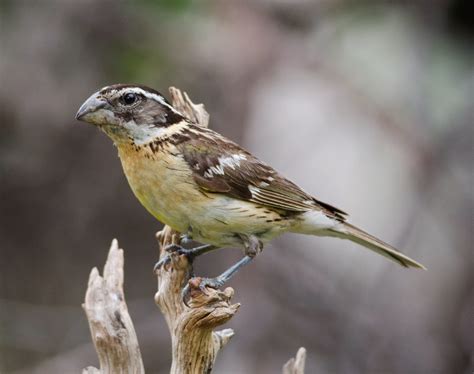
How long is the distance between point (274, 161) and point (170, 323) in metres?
5.33

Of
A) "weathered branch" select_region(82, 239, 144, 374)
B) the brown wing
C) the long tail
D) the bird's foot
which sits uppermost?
the brown wing

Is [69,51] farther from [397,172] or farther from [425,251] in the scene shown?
[425,251]

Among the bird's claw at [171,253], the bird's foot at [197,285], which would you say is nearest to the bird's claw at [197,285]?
the bird's foot at [197,285]

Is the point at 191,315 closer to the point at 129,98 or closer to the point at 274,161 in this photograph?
the point at 129,98

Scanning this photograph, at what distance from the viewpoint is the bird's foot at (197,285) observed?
4.55 meters

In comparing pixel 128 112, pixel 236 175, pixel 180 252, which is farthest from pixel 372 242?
pixel 128 112

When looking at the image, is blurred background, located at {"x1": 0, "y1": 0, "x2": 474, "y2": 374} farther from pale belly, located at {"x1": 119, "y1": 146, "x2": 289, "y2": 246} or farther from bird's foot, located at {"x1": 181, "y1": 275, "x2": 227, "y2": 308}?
bird's foot, located at {"x1": 181, "y1": 275, "x2": 227, "y2": 308}

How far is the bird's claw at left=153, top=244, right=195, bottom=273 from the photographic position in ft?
16.8

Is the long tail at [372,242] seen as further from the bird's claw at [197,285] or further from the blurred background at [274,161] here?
the blurred background at [274,161]

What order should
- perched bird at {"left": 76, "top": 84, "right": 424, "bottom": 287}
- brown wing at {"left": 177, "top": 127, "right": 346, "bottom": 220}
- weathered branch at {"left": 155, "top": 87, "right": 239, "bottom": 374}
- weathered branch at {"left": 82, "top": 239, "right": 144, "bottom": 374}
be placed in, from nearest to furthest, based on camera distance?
weathered branch at {"left": 155, "top": 87, "right": 239, "bottom": 374}, weathered branch at {"left": 82, "top": 239, "right": 144, "bottom": 374}, perched bird at {"left": 76, "top": 84, "right": 424, "bottom": 287}, brown wing at {"left": 177, "top": 127, "right": 346, "bottom": 220}

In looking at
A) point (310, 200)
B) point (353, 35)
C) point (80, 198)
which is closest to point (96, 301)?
point (310, 200)

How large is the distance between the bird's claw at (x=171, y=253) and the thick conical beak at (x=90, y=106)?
3.16 ft

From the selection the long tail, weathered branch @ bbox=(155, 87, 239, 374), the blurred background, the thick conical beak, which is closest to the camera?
weathered branch @ bbox=(155, 87, 239, 374)

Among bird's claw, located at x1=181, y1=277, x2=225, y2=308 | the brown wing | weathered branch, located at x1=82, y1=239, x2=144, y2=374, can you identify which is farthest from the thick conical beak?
bird's claw, located at x1=181, y1=277, x2=225, y2=308
